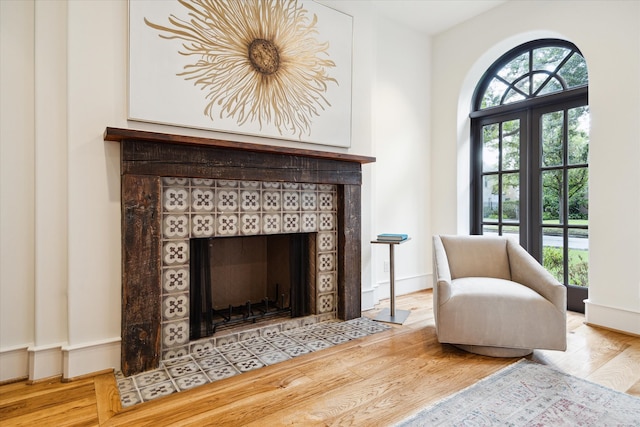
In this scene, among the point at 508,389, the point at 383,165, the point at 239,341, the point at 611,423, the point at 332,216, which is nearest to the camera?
the point at 611,423

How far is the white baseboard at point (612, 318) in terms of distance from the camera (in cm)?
262

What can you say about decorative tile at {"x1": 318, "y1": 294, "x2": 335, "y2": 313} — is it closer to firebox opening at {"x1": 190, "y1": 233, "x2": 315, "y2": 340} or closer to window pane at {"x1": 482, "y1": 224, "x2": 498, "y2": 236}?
firebox opening at {"x1": 190, "y1": 233, "x2": 315, "y2": 340}

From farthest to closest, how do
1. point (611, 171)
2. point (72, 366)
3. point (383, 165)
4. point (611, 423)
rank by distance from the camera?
point (383, 165) < point (611, 171) < point (72, 366) < point (611, 423)

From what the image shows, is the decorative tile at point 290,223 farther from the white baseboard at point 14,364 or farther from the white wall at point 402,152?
the white baseboard at point 14,364

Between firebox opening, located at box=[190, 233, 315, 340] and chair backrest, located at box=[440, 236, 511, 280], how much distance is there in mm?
1129

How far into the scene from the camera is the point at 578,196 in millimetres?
3164

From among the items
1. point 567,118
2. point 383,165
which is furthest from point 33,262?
point 567,118

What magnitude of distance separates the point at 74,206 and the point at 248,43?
1.56 metres

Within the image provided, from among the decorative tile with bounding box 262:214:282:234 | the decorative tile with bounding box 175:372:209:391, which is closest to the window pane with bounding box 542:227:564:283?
the decorative tile with bounding box 262:214:282:234

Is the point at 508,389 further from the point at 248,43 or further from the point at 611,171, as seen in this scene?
the point at 248,43

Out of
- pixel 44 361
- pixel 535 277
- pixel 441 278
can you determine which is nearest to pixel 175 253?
pixel 44 361

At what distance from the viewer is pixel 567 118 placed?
3.22 meters

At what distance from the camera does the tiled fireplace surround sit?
2045 mm

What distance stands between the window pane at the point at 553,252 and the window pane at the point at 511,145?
73 cm
